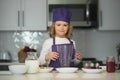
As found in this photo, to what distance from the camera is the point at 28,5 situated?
3643mm

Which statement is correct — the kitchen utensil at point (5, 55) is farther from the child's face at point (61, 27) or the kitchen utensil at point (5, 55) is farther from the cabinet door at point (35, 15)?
the child's face at point (61, 27)

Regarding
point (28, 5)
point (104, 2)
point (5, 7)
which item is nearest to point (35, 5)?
point (28, 5)

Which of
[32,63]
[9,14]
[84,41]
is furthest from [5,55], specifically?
[32,63]

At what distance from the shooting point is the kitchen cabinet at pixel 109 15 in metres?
3.62

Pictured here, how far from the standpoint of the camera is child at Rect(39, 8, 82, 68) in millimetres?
1869

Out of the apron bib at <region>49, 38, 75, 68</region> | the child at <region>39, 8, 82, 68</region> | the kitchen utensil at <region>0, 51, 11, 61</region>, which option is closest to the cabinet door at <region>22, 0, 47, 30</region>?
the kitchen utensil at <region>0, 51, 11, 61</region>

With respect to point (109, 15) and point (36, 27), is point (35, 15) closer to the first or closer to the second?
point (36, 27)

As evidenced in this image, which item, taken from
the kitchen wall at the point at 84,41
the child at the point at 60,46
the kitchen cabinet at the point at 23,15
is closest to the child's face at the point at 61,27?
the child at the point at 60,46

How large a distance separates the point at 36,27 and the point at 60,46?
1.76 metres

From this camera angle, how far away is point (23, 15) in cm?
361

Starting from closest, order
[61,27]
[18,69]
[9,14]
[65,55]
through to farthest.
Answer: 1. [18,69]
2. [65,55]
3. [61,27]
4. [9,14]

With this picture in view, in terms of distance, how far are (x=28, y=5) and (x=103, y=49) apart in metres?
1.22

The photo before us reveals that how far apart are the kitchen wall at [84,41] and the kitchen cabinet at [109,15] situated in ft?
0.93

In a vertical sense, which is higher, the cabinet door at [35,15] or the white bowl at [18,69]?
the cabinet door at [35,15]
